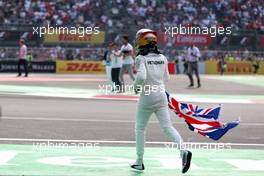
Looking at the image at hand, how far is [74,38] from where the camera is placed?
40.1 metres

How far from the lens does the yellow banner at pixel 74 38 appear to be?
39.8 meters

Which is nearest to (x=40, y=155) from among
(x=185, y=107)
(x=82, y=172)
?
(x=82, y=172)

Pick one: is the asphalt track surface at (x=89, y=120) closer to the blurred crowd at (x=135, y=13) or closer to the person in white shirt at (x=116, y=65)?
the person in white shirt at (x=116, y=65)

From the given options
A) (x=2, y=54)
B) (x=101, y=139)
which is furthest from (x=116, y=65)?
(x=2, y=54)

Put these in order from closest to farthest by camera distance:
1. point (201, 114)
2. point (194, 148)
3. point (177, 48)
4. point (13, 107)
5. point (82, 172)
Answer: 1. point (82, 172)
2. point (201, 114)
3. point (194, 148)
4. point (13, 107)
5. point (177, 48)

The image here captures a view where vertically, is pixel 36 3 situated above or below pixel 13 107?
above

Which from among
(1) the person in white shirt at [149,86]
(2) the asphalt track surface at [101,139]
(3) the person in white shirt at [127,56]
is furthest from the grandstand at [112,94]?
(1) the person in white shirt at [149,86]

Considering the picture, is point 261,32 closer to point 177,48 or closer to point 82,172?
point 177,48

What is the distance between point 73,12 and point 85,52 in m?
3.92

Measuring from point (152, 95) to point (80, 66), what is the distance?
34807 millimetres

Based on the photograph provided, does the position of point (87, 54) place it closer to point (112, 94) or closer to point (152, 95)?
point (112, 94)

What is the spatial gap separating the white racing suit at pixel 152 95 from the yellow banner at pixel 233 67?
1417 inches

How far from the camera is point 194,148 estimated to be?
34.1ft

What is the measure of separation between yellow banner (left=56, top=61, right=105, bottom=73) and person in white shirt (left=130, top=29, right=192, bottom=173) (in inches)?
1346
